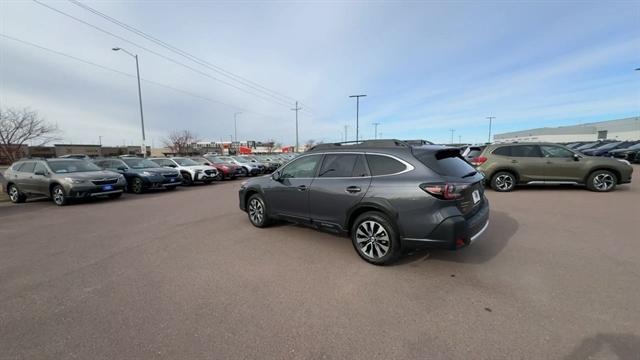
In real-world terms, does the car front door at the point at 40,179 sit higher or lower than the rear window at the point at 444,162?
lower

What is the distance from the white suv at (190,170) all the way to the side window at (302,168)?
10.9m

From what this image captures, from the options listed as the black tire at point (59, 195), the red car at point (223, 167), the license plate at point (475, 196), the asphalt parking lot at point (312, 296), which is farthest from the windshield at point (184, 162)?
the license plate at point (475, 196)

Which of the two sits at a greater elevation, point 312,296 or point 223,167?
point 223,167

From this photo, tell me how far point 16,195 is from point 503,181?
1767 centimetres

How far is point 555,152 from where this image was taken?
9.66 meters

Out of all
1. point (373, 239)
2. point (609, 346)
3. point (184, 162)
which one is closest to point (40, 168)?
point (184, 162)

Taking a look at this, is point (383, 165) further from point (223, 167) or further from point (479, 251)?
point (223, 167)

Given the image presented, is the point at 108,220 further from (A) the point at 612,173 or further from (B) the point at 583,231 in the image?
(A) the point at 612,173

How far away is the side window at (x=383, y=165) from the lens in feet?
13.0

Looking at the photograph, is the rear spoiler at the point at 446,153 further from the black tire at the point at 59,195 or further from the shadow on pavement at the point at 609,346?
the black tire at the point at 59,195

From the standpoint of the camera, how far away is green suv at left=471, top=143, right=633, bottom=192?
30.1ft

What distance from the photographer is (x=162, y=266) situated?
13.6ft

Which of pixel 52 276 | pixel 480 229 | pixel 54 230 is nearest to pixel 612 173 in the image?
pixel 480 229

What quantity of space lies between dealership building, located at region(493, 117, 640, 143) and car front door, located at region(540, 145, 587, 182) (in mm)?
51072
